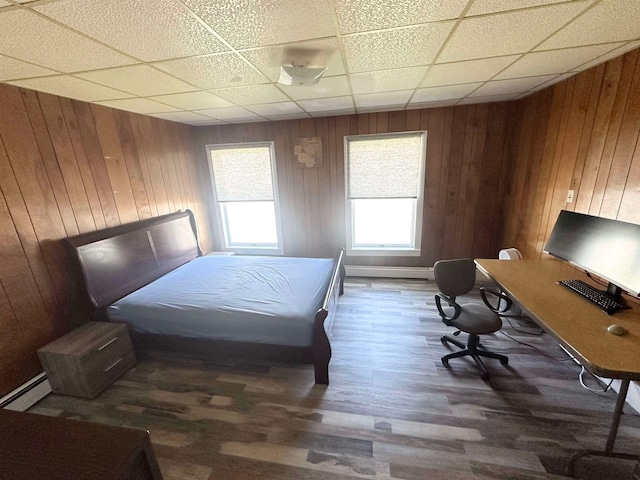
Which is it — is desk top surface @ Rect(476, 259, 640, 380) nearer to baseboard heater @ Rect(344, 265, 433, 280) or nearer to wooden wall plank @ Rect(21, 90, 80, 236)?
baseboard heater @ Rect(344, 265, 433, 280)

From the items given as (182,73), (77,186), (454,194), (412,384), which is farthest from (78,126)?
(454,194)

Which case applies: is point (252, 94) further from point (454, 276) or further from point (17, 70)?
point (454, 276)

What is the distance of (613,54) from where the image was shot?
6.21 ft

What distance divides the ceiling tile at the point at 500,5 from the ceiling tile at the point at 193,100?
216 centimetres

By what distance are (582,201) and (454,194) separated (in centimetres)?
145

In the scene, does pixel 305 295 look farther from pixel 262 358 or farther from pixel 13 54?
pixel 13 54

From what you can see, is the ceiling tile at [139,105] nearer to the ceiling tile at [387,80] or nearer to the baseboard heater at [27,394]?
the ceiling tile at [387,80]

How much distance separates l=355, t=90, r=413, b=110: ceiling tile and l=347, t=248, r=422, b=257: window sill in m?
2.00

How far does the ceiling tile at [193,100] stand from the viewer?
8.04ft

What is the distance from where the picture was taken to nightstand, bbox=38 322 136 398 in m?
2.00

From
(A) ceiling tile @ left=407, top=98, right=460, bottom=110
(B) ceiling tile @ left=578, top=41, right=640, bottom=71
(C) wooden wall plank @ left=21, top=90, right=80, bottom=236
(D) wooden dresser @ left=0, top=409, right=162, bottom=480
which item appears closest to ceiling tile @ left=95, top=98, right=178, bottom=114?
(C) wooden wall plank @ left=21, top=90, right=80, bottom=236

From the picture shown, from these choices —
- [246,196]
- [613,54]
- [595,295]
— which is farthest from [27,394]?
[613,54]

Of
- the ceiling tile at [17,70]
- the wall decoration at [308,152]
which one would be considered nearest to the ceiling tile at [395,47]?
the wall decoration at [308,152]

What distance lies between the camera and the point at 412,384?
211cm
